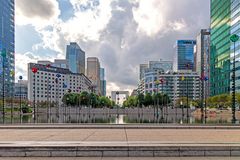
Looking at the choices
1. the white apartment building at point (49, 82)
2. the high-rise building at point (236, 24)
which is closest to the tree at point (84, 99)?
the white apartment building at point (49, 82)

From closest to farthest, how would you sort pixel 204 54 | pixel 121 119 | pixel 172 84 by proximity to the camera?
pixel 121 119, pixel 172 84, pixel 204 54

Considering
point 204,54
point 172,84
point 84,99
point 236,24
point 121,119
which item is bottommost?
point 121,119

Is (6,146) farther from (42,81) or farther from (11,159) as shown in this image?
(42,81)

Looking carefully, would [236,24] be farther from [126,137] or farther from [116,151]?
[116,151]

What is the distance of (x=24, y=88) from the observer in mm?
191000

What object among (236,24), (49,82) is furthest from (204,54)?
(49,82)

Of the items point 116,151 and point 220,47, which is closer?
point 116,151

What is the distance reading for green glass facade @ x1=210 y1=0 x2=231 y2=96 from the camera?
12388cm

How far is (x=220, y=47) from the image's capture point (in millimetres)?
133875

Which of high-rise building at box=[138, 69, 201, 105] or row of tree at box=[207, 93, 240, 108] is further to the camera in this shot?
high-rise building at box=[138, 69, 201, 105]

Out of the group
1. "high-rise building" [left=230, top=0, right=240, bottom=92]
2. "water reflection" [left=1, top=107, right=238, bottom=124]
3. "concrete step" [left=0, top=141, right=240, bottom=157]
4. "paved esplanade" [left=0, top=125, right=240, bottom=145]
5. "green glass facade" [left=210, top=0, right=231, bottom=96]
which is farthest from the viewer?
"green glass facade" [left=210, top=0, right=231, bottom=96]

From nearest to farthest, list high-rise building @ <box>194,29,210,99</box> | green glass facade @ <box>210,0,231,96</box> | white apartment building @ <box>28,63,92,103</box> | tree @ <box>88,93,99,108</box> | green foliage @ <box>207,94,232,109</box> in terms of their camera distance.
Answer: green foliage @ <box>207,94,232,109</box>, white apartment building @ <box>28,63,92,103</box>, green glass facade @ <box>210,0,231,96</box>, tree @ <box>88,93,99,108</box>, high-rise building @ <box>194,29,210,99</box>

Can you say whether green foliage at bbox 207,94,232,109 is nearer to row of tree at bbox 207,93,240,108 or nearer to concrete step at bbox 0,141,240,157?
row of tree at bbox 207,93,240,108

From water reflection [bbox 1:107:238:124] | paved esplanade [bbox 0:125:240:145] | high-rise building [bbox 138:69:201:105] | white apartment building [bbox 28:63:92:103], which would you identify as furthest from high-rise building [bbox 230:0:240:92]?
paved esplanade [bbox 0:125:240:145]
